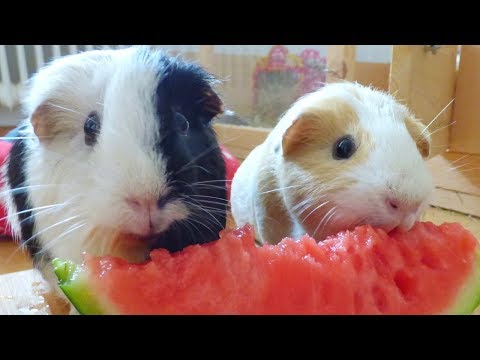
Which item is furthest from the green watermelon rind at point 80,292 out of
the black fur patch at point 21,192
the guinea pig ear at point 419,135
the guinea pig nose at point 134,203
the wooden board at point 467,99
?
the wooden board at point 467,99

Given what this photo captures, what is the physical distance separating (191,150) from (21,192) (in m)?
0.34

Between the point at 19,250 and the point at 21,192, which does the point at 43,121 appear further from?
the point at 19,250

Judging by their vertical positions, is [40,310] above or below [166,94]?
below

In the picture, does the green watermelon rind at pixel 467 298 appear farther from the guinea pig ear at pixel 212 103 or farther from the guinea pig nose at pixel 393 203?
the guinea pig ear at pixel 212 103

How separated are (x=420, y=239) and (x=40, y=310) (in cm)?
73

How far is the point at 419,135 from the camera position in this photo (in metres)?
0.98

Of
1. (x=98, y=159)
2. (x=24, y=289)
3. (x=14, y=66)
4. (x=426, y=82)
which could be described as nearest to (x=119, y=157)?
(x=98, y=159)

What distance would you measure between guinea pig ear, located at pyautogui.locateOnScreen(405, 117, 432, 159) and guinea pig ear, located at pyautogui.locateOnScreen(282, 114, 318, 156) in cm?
20

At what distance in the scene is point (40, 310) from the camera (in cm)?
94

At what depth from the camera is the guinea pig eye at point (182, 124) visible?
29.2 inches

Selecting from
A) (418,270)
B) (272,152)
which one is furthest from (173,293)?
(272,152)

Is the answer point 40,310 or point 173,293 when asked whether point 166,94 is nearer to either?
point 173,293

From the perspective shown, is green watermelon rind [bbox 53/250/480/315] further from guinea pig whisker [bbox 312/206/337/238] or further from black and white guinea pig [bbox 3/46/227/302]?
guinea pig whisker [bbox 312/206/337/238]

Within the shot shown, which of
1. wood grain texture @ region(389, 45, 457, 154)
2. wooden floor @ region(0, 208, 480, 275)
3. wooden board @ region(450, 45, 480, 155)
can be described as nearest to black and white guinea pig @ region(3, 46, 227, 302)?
wooden floor @ region(0, 208, 480, 275)
